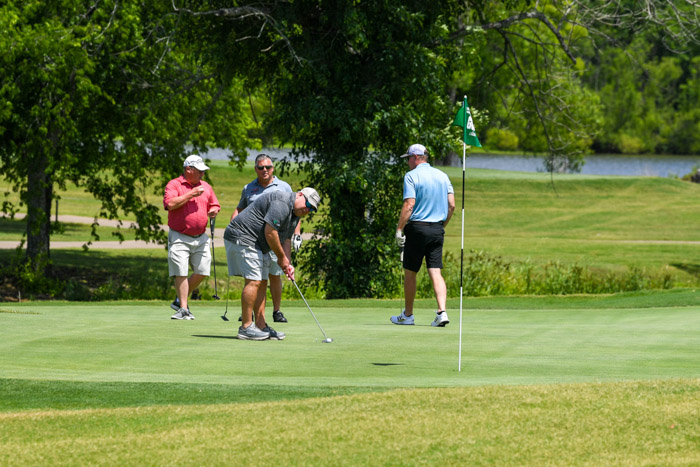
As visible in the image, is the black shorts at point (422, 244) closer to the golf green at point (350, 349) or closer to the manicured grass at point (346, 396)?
the golf green at point (350, 349)

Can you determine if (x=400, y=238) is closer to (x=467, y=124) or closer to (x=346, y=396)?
(x=467, y=124)

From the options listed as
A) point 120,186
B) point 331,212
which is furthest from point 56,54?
point 331,212

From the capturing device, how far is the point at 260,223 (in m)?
9.93

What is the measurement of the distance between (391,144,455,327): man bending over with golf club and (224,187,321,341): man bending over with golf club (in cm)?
210

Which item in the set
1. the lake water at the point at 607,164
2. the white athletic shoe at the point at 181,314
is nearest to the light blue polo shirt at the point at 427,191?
the white athletic shoe at the point at 181,314

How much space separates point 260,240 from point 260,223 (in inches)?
7.1

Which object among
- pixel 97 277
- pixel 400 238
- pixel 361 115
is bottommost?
pixel 97 277

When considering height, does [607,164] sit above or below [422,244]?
above

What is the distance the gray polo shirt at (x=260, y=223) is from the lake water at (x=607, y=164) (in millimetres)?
61636

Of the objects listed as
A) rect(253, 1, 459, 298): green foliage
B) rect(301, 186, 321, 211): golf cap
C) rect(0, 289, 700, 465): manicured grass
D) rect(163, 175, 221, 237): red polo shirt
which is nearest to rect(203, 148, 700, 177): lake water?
rect(253, 1, 459, 298): green foliage

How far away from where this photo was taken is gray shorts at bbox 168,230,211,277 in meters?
12.8

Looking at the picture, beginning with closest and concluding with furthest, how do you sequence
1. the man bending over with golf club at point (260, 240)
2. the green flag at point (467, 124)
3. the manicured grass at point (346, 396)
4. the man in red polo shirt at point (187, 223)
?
the manicured grass at point (346, 396), the man bending over with golf club at point (260, 240), the green flag at point (467, 124), the man in red polo shirt at point (187, 223)

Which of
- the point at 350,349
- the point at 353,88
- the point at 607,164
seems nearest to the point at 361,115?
the point at 353,88

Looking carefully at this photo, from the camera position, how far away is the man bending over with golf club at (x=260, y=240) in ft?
31.4
